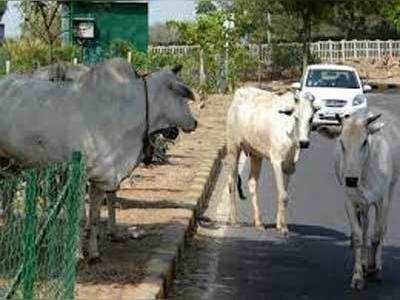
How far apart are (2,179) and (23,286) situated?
104 inches

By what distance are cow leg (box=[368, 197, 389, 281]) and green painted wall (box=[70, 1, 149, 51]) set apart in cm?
4150

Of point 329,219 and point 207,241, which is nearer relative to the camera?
point 207,241

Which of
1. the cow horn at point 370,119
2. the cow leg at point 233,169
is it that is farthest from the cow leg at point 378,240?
the cow leg at point 233,169

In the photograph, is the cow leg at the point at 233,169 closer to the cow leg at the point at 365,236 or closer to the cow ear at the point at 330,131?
the cow ear at the point at 330,131

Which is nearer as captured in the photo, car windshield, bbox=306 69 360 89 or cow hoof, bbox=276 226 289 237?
cow hoof, bbox=276 226 289 237

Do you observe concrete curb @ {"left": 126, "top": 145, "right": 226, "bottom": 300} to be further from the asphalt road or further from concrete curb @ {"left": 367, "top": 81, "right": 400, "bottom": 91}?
concrete curb @ {"left": 367, "top": 81, "right": 400, "bottom": 91}

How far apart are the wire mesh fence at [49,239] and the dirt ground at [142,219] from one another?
22.5 inches

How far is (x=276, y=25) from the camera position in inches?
2810

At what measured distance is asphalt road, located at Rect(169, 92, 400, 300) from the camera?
32.4ft

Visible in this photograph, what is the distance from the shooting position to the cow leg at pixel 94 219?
953 cm

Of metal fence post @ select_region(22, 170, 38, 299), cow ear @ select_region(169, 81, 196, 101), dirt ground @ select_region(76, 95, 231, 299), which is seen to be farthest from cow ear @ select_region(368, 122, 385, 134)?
metal fence post @ select_region(22, 170, 38, 299)

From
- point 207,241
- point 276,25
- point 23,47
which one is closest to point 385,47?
point 276,25

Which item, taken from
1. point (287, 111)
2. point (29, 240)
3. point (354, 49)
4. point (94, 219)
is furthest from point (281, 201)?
point (354, 49)

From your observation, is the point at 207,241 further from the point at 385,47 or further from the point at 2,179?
the point at 385,47
